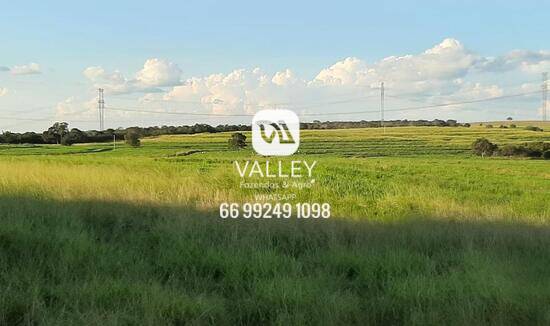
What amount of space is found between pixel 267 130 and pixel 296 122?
1.17 meters

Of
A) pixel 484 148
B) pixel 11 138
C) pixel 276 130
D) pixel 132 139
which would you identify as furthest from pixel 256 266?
pixel 11 138

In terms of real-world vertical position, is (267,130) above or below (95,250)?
above

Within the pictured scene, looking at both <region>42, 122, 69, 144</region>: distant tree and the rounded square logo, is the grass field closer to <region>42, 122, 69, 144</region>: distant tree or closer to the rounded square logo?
the rounded square logo

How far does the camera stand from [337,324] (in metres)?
3.57

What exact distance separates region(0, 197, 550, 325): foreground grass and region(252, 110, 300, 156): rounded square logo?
841 centimetres

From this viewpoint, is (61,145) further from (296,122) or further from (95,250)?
(95,250)

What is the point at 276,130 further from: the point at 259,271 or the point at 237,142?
the point at 237,142

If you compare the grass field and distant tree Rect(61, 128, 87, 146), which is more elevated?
distant tree Rect(61, 128, 87, 146)

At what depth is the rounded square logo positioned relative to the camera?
15414mm

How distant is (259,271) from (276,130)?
1110 centimetres

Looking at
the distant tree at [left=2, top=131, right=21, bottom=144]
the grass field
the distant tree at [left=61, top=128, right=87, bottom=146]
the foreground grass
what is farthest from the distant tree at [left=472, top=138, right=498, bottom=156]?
the distant tree at [left=2, top=131, right=21, bottom=144]

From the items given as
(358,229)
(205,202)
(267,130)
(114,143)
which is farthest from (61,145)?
(358,229)

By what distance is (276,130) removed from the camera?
15.7m

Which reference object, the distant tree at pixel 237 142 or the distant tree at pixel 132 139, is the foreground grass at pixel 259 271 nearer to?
the distant tree at pixel 237 142
